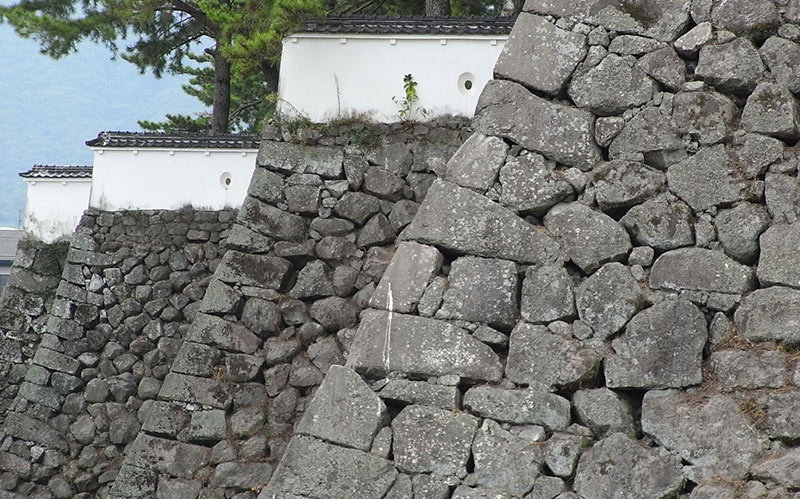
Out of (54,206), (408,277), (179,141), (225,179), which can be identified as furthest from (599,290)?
(54,206)

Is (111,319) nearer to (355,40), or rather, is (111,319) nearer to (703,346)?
(355,40)

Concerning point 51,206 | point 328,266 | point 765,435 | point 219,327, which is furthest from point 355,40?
point 51,206

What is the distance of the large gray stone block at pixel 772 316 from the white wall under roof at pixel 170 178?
8.91 m

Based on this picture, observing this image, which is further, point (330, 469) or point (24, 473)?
point (24, 473)

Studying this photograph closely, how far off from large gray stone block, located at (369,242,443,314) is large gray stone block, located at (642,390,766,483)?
106 centimetres

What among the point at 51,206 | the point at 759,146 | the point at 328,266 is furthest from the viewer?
the point at 51,206

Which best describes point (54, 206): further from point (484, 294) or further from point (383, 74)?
point (484, 294)

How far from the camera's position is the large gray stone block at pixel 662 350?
4.39m

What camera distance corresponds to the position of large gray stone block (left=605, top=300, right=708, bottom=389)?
439 centimetres

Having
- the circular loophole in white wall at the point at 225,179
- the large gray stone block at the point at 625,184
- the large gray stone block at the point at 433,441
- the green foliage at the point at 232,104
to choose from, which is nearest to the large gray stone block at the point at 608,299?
the large gray stone block at the point at 625,184

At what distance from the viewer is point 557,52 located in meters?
4.91

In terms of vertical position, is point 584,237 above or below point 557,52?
below

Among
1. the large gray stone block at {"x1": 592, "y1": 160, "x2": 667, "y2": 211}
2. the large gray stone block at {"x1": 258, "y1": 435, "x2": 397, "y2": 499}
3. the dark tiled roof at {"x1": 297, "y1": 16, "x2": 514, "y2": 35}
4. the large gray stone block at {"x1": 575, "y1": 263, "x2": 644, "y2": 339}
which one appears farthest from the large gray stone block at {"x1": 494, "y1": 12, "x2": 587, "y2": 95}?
the dark tiled roof at {"x1": 297, "y1": 16, "x2": 514, "y2": 35}

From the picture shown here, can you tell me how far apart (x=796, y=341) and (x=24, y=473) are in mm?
11087
